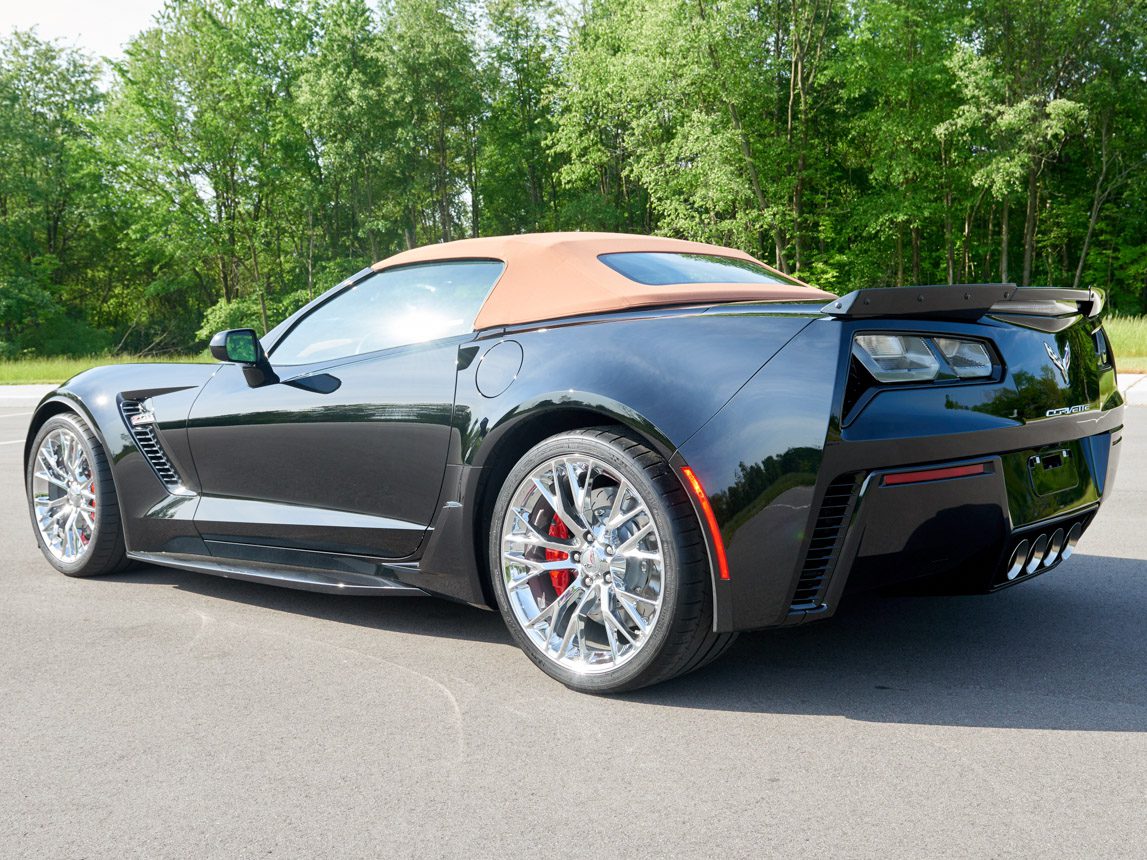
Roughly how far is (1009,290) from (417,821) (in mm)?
2202

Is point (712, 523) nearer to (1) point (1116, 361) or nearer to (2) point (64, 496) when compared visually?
(2) point (64, 496)

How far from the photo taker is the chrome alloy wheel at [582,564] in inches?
123

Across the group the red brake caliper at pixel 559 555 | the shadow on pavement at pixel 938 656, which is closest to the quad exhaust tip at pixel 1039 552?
the shadow on pavement at pixel 938 656

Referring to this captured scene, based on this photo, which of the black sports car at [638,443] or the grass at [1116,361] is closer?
the black sports car at [638,443]

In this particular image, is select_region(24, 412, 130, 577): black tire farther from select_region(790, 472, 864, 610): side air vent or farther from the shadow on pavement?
select_region(790, 472, 864, 610): side air vent

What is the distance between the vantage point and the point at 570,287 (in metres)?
3.51

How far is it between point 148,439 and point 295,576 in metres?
1.15

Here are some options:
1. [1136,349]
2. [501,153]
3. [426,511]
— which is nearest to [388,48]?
[501,153]

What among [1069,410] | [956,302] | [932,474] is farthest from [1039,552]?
[956,302]

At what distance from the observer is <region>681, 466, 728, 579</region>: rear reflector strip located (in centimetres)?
288

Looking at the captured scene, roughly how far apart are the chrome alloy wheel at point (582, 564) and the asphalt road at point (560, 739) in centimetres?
18

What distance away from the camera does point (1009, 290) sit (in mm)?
3172

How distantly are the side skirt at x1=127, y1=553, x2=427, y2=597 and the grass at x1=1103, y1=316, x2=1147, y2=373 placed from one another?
16454 millimetres

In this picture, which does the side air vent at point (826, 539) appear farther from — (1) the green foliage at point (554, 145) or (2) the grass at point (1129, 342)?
(1) the green foliage at point (554, 145)
